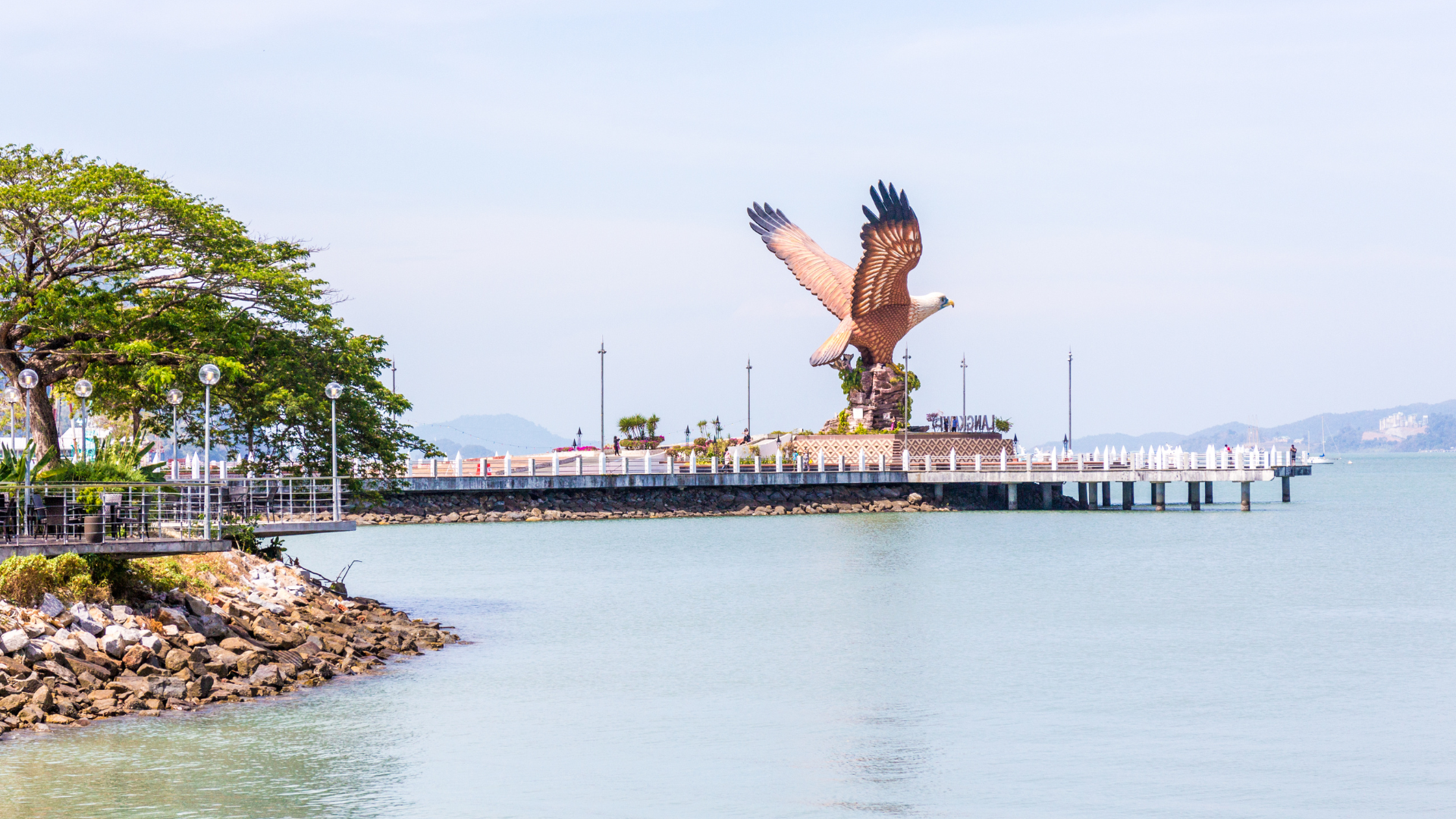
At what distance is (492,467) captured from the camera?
68625 mm

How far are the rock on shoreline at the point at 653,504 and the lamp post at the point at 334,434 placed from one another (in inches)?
1219

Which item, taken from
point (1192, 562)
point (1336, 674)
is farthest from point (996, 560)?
point (1336, 674)

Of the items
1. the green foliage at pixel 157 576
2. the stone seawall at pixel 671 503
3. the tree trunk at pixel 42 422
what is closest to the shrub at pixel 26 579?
the green foliage at pixel 157 576

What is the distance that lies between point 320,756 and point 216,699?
10.9ft

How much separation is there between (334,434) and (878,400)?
48602 mm

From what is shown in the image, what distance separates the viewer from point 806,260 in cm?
7806

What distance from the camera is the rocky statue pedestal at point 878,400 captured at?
75875 millimetres

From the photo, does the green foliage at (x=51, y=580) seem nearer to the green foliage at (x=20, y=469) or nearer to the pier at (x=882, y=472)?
the green foliage at (x=20, y=469)

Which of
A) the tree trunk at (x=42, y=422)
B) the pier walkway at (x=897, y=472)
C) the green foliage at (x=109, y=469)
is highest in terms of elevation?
the tree trunk at (x=42, y=422)

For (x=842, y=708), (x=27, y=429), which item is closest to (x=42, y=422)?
(x=27, y=429)

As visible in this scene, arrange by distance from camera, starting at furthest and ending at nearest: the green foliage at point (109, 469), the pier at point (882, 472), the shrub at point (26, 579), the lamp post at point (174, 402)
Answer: the pier at point (882, 472), the lamp post at point (174, 402), the green foliage at point (109, 469), the shrub at point (26, 579)

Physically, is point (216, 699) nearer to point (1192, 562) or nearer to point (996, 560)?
point (996, 560)

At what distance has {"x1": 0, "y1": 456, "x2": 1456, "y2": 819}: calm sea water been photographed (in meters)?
18.1

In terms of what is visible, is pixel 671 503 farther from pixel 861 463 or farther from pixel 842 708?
pixel 842 708
